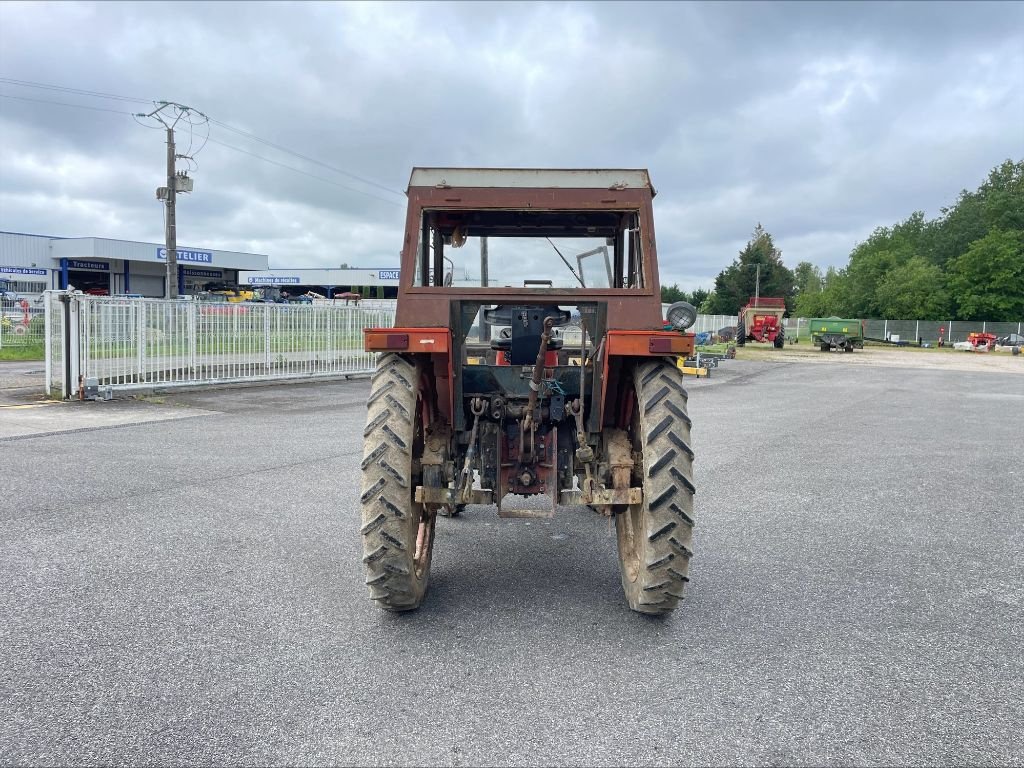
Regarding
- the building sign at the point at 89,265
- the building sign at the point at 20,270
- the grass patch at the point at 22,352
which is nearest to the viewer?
the grass patch at the point at 22,352

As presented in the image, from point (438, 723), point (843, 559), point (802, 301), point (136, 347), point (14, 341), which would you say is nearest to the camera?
point (438, 723)

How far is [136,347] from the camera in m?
14.1

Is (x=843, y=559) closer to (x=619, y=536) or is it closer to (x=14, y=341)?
(x=619, y=536)

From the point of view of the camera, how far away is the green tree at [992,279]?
62.5m

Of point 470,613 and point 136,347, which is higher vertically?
point 136,347

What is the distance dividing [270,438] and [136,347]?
5.79 m

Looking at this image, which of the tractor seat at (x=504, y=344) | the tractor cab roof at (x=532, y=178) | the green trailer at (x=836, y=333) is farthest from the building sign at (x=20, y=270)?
the tractor cab roof at (x=532, y=178)

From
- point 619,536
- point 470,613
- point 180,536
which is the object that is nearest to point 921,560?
point 619,536

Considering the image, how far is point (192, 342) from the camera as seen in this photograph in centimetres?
1534

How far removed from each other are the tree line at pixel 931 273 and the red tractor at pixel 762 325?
9.39 meters

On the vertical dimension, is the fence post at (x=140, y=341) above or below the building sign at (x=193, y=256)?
below

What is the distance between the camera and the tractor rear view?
12.7 feet

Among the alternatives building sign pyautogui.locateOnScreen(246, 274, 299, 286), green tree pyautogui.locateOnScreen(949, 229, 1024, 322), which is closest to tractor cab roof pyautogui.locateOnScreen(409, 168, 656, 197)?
building sign pyautogui.locateOnScreen(246, 274, 299, 286)

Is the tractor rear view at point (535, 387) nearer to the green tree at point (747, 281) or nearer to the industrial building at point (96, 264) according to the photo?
the industrial building at point (96, 264)
